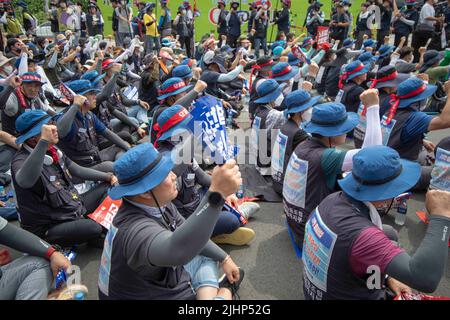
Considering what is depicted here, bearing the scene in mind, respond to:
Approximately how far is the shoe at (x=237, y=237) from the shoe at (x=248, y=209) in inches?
16.1

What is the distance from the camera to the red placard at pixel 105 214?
12.4 feet

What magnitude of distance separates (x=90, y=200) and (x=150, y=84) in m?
4.13

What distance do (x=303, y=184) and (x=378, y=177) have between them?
1.33 metres

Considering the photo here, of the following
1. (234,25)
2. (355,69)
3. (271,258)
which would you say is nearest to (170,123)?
(271,258)

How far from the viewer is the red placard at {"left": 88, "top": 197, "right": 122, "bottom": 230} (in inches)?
148

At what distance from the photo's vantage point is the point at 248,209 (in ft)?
14.5

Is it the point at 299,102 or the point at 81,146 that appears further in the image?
the point at 81,146

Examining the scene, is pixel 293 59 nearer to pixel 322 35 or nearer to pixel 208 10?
pixel 322 35

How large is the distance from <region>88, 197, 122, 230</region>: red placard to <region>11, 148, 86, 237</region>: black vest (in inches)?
7.3

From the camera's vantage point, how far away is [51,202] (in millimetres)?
3418

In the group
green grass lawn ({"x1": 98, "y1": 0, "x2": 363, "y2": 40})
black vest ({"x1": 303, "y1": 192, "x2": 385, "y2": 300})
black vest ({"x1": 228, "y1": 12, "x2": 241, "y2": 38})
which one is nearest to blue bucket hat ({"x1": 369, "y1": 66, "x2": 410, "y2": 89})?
black vest ({"x1": 303, "y1": 192, "x2": 385, "y2": 300})

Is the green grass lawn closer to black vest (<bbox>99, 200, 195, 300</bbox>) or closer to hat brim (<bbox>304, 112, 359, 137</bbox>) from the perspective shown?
hat brim (<bbox>304, 112, 359, 137</bbox>)

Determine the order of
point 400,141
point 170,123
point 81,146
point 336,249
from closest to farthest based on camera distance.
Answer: point 336,249, point 170,123, point 400,141, point 81,146

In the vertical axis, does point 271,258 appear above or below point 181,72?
below
